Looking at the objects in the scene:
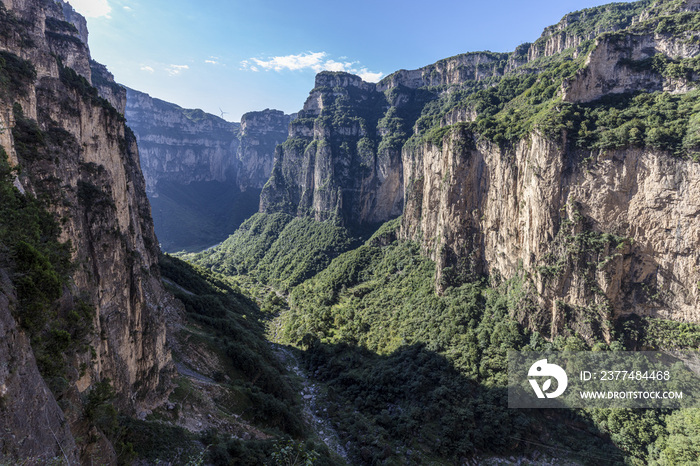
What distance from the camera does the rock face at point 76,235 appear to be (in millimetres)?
9836

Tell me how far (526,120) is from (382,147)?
64.8m

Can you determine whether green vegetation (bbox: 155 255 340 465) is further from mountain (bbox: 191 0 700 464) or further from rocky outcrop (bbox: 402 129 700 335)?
rocky outcrop (bbox: 402 129 700 335)

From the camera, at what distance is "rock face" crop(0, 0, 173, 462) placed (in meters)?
9.84

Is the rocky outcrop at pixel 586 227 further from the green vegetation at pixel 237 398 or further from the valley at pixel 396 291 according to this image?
the green vegetation at pixel 237 398

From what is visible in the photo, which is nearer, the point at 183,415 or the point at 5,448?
the point at 5,448

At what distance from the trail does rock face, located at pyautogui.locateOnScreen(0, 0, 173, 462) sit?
21.1 meters

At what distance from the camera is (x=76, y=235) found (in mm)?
18266

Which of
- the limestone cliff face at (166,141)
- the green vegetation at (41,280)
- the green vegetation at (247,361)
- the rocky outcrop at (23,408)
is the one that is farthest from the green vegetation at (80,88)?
the limestone cliff face at (166,141)

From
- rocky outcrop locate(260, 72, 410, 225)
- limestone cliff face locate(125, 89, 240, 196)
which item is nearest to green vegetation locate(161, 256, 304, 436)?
rocky outcrop locate(260, 72, 410, 225)

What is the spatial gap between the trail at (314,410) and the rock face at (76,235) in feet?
69.1

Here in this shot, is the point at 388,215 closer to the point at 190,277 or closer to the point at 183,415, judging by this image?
the point at 190,277

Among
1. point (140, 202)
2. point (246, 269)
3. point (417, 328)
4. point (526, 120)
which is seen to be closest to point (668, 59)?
point (526, 120)

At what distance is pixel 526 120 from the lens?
51688mm

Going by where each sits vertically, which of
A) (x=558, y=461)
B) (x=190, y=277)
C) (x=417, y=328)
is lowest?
(x=558, y=461)
